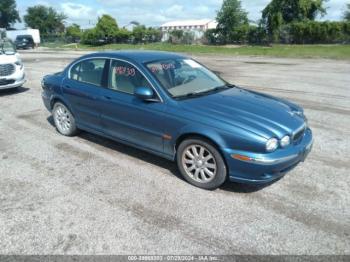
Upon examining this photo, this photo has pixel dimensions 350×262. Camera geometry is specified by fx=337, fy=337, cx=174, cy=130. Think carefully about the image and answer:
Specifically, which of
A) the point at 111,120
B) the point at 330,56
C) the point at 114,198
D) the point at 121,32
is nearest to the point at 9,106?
the point at 111,120

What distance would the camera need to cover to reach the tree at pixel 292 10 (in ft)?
146

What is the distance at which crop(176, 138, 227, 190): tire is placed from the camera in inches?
160

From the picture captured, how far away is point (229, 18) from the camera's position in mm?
46562

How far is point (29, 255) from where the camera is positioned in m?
3.12

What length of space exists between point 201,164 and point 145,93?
119cm

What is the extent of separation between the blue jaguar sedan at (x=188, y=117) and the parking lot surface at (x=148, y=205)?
1.14ft

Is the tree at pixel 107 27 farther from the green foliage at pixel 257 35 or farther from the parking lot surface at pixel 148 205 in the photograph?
the parking lot surface at pixel 148 205

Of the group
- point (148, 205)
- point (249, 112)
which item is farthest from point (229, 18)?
point (148, 205)

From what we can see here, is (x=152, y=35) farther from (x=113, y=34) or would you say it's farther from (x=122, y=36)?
(x=113, y=34)

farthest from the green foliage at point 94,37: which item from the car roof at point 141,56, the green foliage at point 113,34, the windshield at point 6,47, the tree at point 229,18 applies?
the car roof at point 141,56

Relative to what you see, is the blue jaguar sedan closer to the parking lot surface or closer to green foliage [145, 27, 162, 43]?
the parking lot surface

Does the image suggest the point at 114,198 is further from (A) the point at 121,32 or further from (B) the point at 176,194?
(A) the point at 121,32

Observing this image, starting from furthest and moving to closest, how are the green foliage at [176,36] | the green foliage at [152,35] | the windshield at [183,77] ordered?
the green foliage at [152,35]
the green foliage at [176,36]
the windshield at [183,77]

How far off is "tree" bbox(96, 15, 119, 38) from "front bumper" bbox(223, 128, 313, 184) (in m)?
51.4
